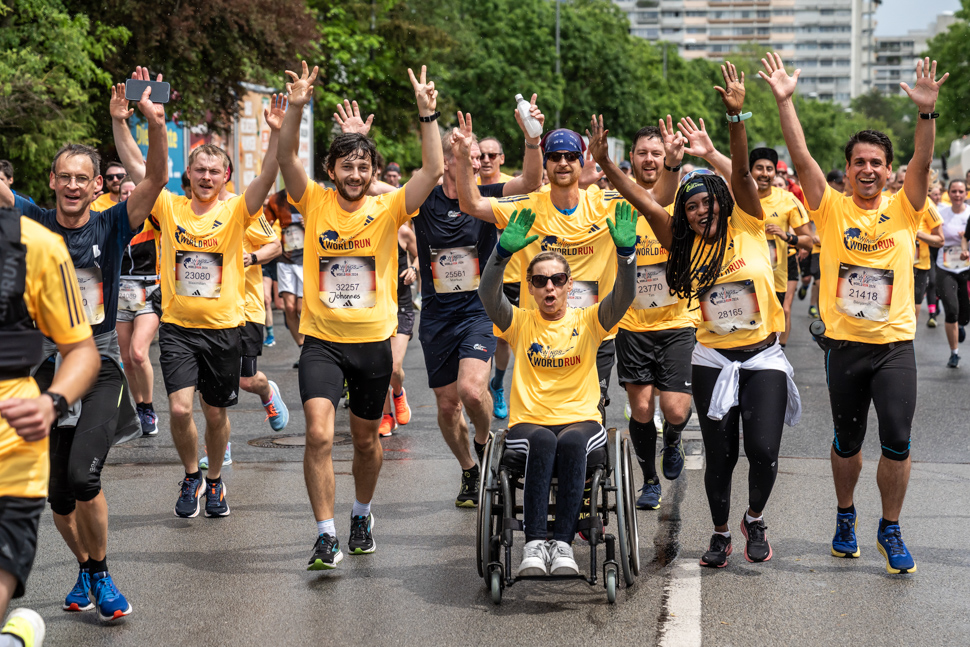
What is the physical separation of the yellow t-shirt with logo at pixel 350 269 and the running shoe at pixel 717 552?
1872 millimetres

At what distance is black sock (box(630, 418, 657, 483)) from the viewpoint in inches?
285

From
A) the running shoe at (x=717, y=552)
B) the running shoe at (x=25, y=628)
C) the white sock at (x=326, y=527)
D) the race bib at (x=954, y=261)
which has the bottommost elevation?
the running shoe at (x=717, y=552)

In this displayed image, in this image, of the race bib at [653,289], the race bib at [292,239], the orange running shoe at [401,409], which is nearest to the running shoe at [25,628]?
the race bib at [653,289]

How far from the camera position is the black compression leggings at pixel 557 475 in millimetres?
5379

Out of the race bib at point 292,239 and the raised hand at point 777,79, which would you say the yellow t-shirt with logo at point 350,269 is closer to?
the raised hand at point 777,79

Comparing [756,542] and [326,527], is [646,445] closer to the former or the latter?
[756,542]

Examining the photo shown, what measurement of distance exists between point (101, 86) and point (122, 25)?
3.35ft

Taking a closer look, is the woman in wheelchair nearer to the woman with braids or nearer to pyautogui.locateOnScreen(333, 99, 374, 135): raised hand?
the woman with braids

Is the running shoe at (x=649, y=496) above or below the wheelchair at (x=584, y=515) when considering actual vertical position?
below

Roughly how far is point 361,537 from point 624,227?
81.0 inches

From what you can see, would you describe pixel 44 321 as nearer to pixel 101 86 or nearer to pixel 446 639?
pixel 446 639

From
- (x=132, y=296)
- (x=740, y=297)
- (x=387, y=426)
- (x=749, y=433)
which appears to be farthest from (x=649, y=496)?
A: (x=132, y=296)

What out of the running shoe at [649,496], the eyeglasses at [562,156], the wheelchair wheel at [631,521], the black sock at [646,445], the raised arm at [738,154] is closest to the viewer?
the wheelchair wheel at [631,521]

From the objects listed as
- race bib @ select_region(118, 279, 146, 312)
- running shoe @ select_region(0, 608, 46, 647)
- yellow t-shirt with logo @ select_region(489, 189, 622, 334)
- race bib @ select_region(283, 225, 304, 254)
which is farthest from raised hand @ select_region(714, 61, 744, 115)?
race bib @ select_region(283, 225, 304, 254)
